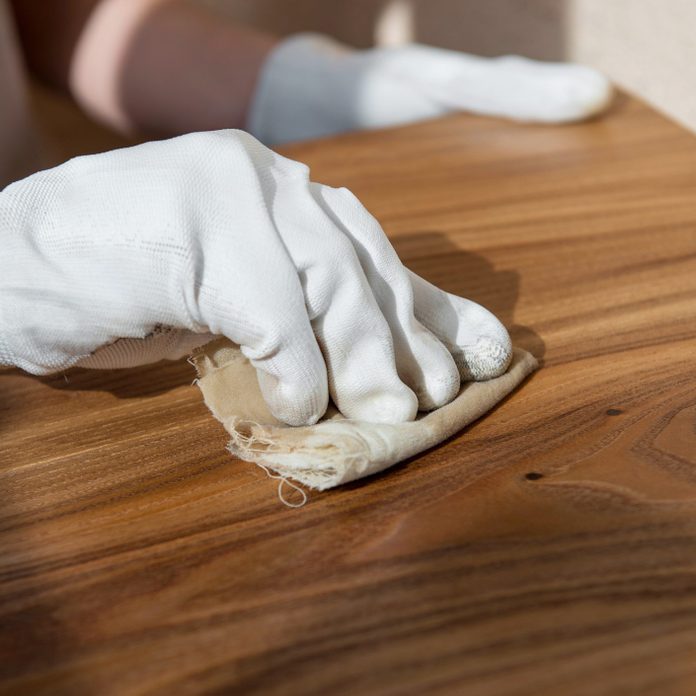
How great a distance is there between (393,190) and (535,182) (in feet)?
0.41

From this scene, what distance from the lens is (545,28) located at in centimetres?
130

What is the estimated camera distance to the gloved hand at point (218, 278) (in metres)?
0.42

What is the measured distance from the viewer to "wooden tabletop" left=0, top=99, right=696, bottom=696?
355 mm

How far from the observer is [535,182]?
77cm

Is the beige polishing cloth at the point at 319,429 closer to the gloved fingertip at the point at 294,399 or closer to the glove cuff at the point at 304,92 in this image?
the gloved fingertip at the point at 294,399

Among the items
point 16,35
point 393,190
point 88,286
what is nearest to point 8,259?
point 88,286

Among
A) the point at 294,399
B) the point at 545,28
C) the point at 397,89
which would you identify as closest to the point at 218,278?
the point at 294,399

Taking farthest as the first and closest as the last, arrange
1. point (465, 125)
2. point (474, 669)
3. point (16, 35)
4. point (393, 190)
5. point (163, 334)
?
1. point (16, 35)
2. point (465, 125)
3. point (393, 190)
4. point (163, 334)
5. point (474, 669)

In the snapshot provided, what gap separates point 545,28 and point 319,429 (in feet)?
3.41

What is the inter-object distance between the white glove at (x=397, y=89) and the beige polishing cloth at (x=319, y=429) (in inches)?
17.8

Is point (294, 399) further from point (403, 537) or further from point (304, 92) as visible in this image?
point (304, 92)

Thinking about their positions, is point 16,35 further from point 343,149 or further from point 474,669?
point 474,669

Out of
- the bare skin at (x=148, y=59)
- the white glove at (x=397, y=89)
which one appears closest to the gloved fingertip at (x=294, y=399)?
the white glove at (x=397, y=89)

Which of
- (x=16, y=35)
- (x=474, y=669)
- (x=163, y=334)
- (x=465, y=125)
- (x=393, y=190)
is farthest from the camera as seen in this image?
(x=16, y=35)
